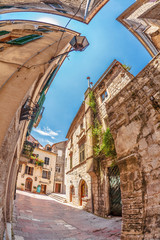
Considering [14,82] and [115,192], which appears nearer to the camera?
[14,82]

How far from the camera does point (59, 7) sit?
662cm

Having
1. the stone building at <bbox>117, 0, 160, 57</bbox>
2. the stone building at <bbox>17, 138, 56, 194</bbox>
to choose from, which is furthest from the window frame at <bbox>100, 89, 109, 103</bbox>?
the stone building at <bbox>17, 138, 56, 194</bbox>

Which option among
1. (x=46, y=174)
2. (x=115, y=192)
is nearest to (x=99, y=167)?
(x=115, y=192)

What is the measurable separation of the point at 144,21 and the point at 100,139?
7.93 meters

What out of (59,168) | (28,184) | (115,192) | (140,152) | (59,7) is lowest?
(28,184)

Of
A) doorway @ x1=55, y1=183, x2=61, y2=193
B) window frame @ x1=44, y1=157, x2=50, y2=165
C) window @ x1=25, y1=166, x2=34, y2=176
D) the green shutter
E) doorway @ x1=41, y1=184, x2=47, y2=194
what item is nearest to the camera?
the green shutter

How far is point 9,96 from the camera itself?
3.74 metres

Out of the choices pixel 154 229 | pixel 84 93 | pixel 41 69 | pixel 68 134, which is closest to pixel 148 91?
pixel 154 229

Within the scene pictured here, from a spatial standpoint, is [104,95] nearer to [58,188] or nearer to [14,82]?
[14,82]

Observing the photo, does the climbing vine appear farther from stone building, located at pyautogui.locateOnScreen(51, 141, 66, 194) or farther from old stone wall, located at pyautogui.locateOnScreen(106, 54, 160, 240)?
stone building, located at pyautogui.locateOnScreen(51, 141, 66, 194)

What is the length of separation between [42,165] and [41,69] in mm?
24494

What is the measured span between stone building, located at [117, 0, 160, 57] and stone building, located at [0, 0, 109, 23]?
2.17m

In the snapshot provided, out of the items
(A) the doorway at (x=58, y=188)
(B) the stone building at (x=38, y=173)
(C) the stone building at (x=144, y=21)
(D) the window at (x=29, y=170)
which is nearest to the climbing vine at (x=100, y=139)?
(C) the stone building at (x=144, y=21)

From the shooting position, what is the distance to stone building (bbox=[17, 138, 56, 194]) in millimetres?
23436
